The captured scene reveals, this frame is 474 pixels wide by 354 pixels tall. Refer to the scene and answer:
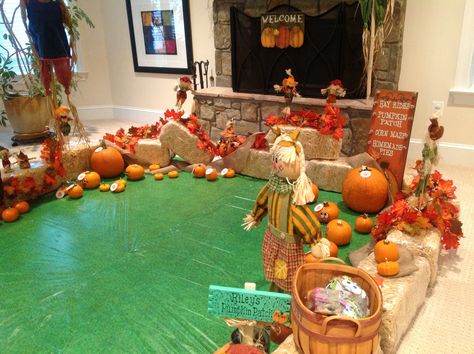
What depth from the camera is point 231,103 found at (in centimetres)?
457

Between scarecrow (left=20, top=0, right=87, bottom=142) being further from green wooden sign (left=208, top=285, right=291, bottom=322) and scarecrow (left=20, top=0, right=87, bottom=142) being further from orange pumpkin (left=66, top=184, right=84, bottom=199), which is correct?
green wooden sign (left=208, top=285, right=291, bottom=322)

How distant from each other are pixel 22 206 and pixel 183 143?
1.45 metres

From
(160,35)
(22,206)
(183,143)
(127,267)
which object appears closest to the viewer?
(127,267)

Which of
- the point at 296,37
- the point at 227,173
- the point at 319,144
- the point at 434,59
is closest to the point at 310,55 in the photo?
the point at 296,37

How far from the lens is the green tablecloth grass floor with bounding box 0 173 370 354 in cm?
184

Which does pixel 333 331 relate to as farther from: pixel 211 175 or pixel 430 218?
pixel 211 175

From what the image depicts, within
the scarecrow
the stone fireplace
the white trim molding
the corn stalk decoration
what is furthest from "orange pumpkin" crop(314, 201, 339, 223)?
the scarecrow

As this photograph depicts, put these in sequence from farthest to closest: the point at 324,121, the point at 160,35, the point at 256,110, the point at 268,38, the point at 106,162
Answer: the point at 160,35, the point at 256,110, the point at 268,38, the point at 106,162, the point at 324,121

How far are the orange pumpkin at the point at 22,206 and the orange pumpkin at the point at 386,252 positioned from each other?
2.56m

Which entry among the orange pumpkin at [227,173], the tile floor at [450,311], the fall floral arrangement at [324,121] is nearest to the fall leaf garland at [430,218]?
the tile floor at [450,311]

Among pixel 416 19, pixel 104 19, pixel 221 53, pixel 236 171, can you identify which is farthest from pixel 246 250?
pixel 104 19

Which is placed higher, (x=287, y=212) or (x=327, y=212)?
(x=287, y=212)

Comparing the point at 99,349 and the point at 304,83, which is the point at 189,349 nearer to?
the point at 99,349

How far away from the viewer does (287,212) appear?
1.77 m
